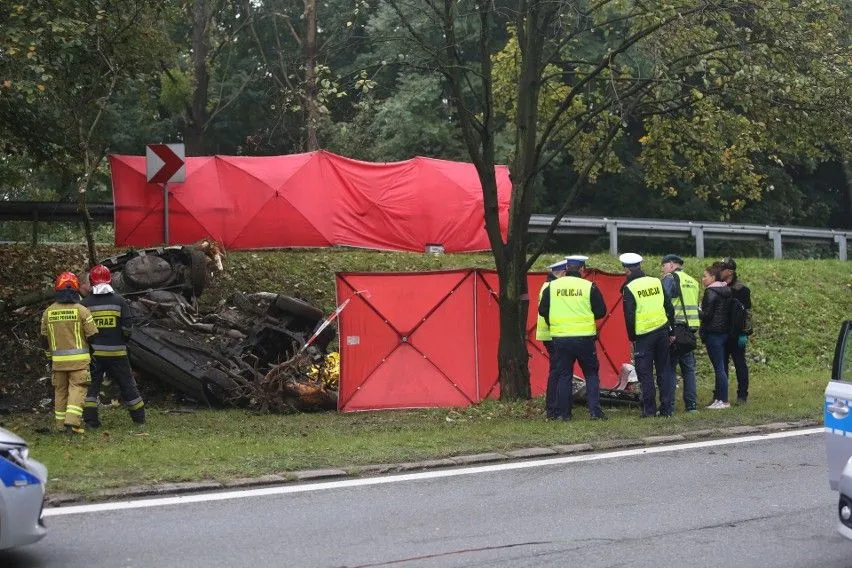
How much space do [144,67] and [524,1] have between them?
6787 millimetres

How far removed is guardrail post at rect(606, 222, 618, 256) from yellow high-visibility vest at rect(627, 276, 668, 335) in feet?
32.3

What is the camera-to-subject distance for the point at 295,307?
48.1 ft

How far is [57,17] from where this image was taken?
13.7 m

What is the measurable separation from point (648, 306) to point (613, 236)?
10.2 meters

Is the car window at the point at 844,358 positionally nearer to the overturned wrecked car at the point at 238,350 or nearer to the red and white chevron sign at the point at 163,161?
the overturned wrecked car at the point at 238,350

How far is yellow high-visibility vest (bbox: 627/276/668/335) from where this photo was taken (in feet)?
42.3

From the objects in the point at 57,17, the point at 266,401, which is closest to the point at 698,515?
the point at 266,401

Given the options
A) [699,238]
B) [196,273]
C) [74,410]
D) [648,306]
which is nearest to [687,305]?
[648,306]

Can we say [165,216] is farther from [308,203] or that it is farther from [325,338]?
[325,338]

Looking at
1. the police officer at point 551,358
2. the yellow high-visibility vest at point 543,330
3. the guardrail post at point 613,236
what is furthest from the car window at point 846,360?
A: the guardrail post at point 613,236

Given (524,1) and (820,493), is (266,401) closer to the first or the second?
(524,1)

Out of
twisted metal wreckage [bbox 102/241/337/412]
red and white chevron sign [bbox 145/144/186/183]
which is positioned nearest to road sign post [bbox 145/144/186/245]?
red and white chevron sign [bbox 145/144/186/183]

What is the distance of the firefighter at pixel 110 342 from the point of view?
12.2m

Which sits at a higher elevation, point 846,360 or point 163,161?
point 163,161
